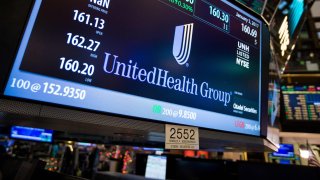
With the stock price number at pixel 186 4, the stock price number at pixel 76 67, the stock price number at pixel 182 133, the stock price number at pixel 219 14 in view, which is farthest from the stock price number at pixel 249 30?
the stock price number at pixel 76 67

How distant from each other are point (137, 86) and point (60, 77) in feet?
1.25

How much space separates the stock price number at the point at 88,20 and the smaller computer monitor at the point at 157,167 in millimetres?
3514

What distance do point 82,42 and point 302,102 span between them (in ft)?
14.4

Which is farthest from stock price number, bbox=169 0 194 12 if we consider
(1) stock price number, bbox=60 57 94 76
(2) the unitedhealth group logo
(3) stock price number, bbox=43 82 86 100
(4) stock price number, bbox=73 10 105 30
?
(3) stock price number, bbox=43 82 86 100

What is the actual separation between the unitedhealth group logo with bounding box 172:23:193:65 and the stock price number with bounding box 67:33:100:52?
19.4 inches

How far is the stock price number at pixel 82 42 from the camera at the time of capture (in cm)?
118

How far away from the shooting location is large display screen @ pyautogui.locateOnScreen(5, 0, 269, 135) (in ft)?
3.59

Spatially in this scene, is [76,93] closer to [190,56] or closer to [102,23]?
[102,23]

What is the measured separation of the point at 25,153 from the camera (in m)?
A: 6.39

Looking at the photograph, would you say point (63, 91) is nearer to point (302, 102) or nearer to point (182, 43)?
point (182, 43)

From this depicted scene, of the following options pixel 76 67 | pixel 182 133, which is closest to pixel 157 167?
pixel 182 133

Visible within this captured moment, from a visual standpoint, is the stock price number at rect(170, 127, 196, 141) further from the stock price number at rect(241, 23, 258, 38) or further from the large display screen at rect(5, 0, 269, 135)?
the stock price number at rect(241, 23, 258, 38)

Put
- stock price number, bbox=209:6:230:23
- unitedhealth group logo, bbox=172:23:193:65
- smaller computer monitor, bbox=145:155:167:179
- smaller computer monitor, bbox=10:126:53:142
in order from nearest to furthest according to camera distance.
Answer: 1. unitedhealth group logo, bbox=172:23:193:65
2. stock price number, bbox=209:6:230:23
3. smaller computer monitor, bbox=145:155:167:179
4. smaller computer monitor, bbox=10:126:53:142

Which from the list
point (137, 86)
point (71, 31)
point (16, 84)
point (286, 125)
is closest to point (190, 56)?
point (137, 86)
